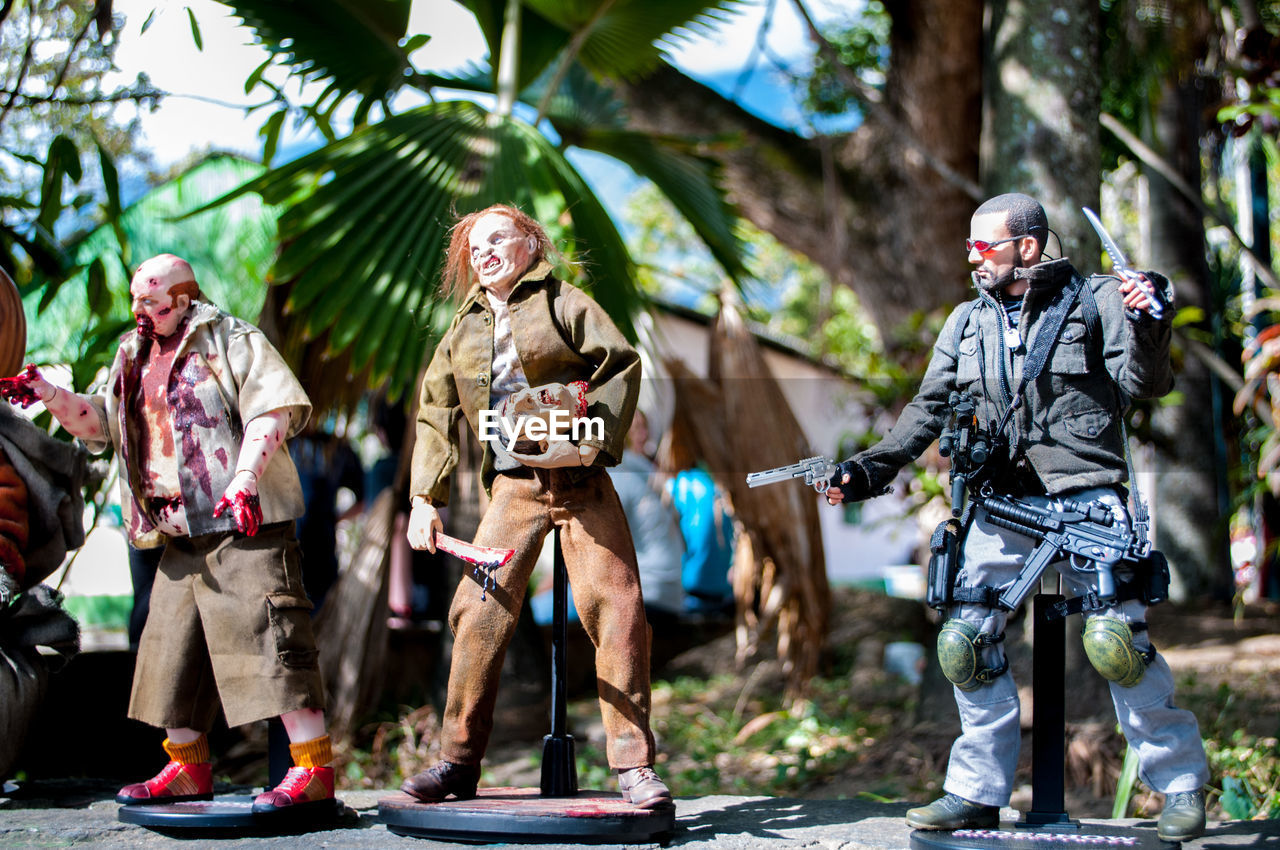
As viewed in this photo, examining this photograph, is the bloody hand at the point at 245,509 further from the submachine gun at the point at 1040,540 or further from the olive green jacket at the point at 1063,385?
the submachine gun at the point at 1040,540

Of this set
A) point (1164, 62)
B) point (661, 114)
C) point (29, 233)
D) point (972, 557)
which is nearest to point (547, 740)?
point (972, 557)

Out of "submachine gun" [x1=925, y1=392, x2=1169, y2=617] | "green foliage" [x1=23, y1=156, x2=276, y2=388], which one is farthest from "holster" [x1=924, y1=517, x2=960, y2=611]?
"green foliage" [x1=23, y1=156, x2=276, y2=388]

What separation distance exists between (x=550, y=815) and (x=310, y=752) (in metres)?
0.75

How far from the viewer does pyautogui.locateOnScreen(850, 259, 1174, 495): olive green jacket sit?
2.79 m

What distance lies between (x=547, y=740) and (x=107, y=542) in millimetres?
3610

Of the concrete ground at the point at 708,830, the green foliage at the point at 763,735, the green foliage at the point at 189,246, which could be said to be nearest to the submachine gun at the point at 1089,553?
the concrete ground at the point at 708,830

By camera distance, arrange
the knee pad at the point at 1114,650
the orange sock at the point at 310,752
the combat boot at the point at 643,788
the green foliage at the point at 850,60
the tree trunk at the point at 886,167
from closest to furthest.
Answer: the knee pad at the point at 1114,650
the combat boot at the point at 643,788
the orange sock at the point at 310,752
the tree trunk at the point at 886,167
the green foliage at the point at 850,60

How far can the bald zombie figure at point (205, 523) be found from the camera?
3117mm

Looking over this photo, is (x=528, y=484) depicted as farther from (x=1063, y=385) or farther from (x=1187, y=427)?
(x=1187, y=427)

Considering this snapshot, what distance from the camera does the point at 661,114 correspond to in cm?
720

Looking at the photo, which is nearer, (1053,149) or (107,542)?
(1053,149)

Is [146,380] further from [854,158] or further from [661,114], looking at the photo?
[854,158]

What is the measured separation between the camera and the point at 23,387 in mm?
3207

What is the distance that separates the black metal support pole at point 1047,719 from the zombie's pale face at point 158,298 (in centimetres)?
248
